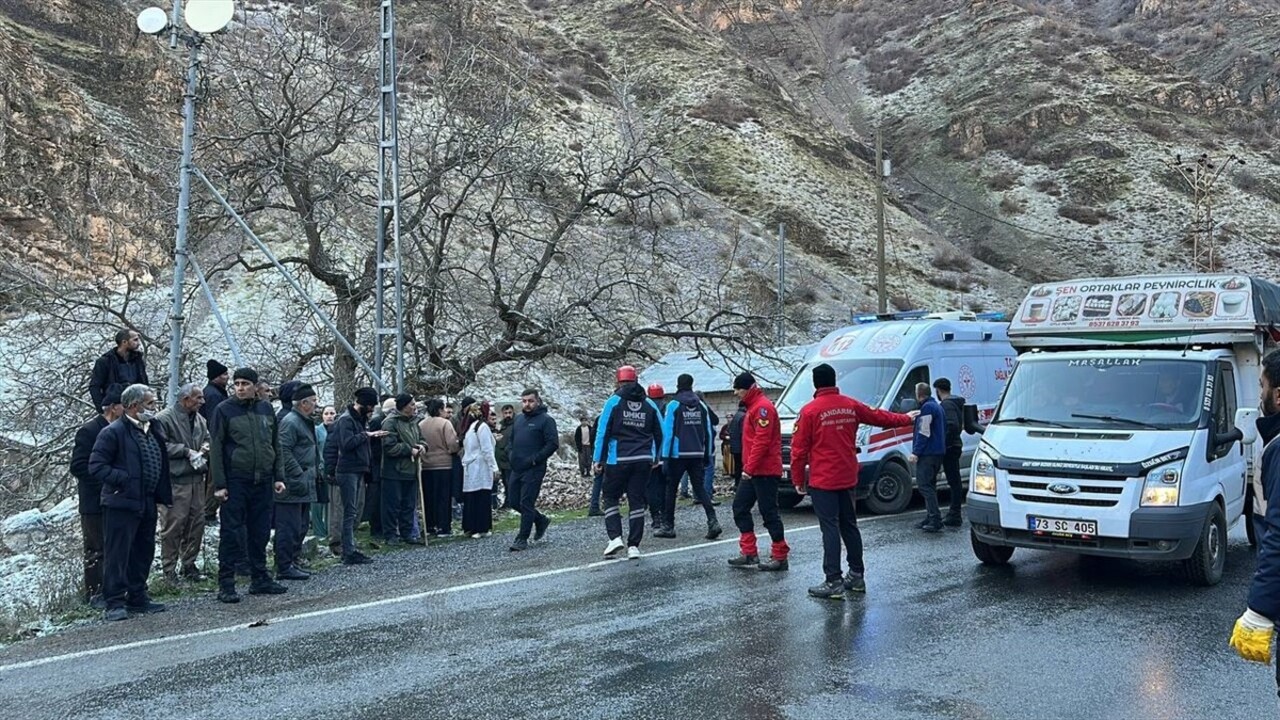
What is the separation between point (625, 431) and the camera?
34.8 ft

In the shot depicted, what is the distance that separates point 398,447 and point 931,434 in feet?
20.7

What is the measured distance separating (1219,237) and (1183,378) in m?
54.0

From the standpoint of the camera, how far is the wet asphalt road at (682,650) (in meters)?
5.76

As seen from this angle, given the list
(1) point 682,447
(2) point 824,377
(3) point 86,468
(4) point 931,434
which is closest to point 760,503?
(2) point 824,377

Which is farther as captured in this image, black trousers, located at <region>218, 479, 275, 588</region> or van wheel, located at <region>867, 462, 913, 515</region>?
van wheel, located at <region>867, 462, 913, 515</region>

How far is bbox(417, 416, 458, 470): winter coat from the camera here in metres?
13.2

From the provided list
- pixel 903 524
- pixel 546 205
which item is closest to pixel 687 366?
pixel 546 205

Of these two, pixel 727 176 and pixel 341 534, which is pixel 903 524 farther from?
pixel 727 176

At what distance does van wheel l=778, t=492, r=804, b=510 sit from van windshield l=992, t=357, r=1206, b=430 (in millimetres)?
5255

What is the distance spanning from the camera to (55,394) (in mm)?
14742

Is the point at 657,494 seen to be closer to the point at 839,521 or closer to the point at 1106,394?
the point at 839,521

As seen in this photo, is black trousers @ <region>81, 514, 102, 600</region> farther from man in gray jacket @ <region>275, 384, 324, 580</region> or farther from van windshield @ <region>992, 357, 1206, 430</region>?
van windshield @ <region>992, 357, 1206, 430</region>

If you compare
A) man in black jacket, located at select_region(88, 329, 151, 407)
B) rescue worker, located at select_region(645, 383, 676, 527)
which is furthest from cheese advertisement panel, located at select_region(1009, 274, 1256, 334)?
man in black jacket, located at select_region(88, 329, 151, 407)

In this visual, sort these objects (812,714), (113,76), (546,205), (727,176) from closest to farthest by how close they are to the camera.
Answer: (812,714)
(546,205)
(113,76)
(727,176)
